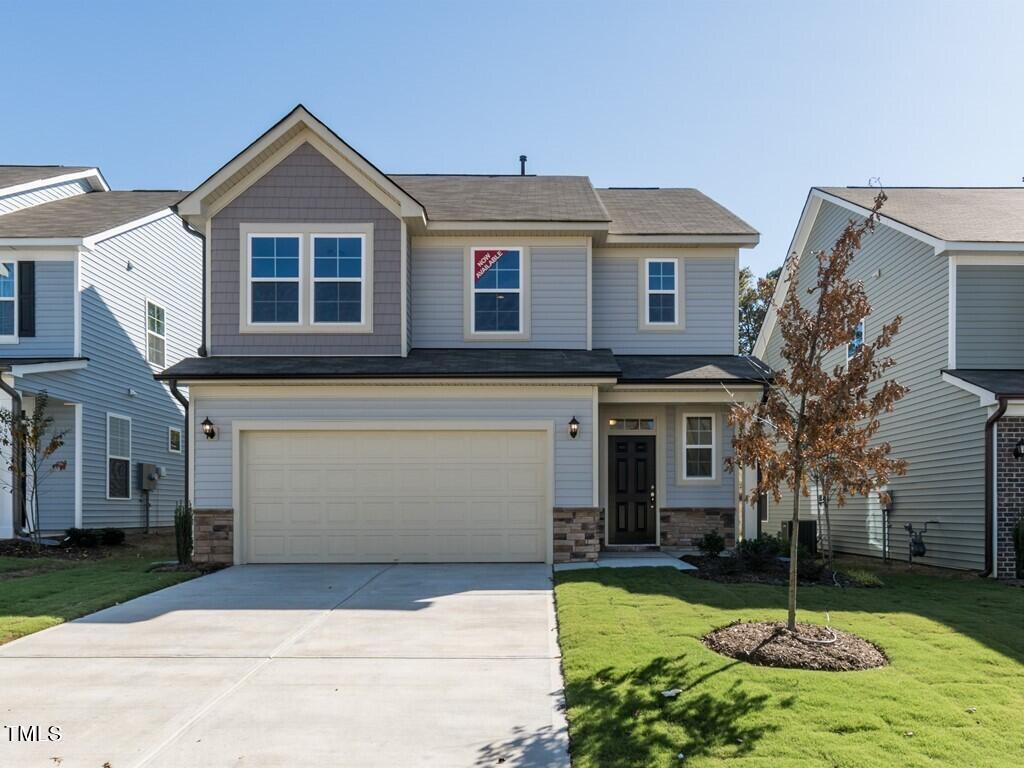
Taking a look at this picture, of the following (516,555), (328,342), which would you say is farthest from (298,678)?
(328,342)

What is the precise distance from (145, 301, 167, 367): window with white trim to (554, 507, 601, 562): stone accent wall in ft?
37.7

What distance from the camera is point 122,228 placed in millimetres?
17719

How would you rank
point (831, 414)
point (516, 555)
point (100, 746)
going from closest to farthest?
point (100, 746) → point (831, 414) → point (516, 555)

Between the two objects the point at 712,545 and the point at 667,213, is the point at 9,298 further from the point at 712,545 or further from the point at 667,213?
the point at 712,545

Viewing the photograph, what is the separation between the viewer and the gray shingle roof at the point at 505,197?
→ 47.8 feet

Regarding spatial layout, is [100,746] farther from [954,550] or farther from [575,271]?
[954,550]

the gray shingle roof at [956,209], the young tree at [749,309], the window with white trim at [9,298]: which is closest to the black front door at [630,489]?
the gray shingle roof at [956,209]

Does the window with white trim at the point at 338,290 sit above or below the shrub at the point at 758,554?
above

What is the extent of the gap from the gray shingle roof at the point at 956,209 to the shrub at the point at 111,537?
15001 mm

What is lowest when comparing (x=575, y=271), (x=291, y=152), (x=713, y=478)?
(x=713, y=478)

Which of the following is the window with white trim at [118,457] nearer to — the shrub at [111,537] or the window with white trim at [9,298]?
the shrub at [111,537]

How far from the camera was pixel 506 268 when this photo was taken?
47.9 ft

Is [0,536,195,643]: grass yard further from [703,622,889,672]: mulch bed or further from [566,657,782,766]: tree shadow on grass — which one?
[703,622,889,672]: mulch bed

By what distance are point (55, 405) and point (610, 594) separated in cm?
1196
